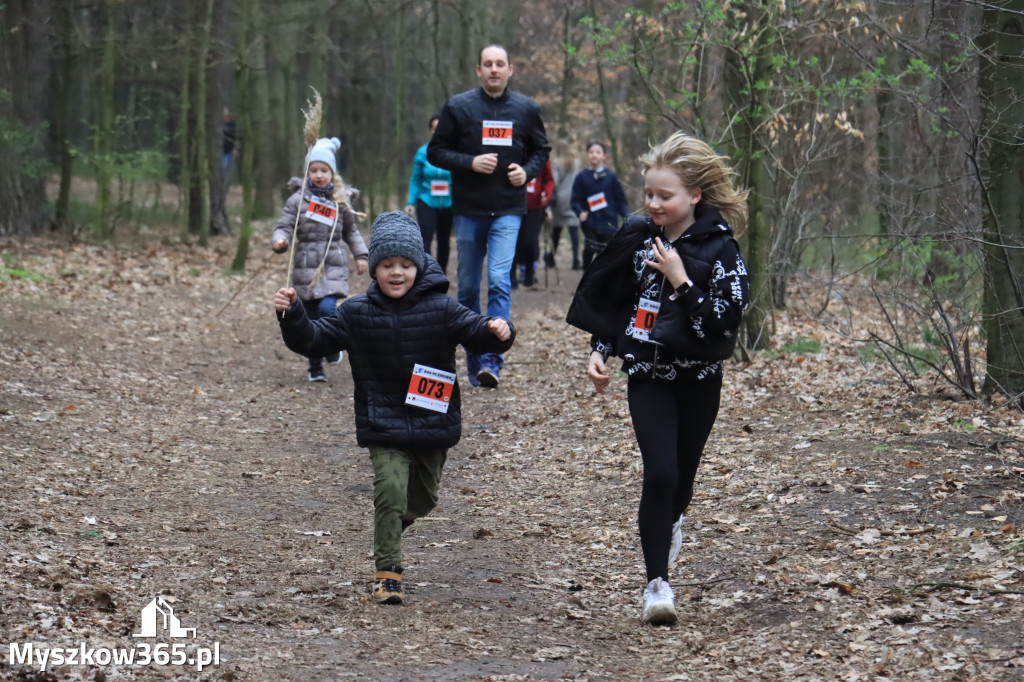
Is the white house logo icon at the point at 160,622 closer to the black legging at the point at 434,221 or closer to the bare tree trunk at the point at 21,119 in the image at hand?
the black legging at the point at 434,221

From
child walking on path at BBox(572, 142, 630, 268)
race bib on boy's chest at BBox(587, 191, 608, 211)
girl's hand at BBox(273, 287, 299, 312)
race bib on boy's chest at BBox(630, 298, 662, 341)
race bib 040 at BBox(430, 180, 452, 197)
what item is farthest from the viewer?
child walking on path at BBox(572, 142, 630, 268)

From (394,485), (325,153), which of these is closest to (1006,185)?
(394,485)

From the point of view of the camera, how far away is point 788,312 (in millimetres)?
14695

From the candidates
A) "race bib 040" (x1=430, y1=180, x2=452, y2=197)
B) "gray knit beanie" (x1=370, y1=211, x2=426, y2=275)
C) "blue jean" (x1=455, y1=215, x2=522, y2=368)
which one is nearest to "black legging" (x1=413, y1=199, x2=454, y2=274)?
"race bib 040" (x1=430, y1=180, x2=452, y2=197)

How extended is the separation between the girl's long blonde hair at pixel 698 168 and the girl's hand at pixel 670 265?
34 centimetres

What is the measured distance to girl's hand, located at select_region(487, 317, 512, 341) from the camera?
5.24 metres

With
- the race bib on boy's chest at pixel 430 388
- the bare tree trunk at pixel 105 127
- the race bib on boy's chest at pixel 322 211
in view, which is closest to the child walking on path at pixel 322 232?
the race bib on boy's chest at pixel 322 211

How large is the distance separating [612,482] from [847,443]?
1.62m

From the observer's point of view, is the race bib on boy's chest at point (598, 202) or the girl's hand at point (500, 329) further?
the race bib on boy's chest at point (598, 202)

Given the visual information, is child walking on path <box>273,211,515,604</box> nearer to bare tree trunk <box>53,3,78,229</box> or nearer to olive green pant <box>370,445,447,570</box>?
olive green pant <box>370,445,447,570</box>

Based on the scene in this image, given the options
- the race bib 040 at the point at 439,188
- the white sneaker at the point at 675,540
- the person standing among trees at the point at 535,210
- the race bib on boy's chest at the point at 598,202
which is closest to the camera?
the white sneaker at the point at 675,540

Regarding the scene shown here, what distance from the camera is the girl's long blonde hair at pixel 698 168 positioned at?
5.05m

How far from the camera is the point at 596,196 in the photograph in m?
17.4

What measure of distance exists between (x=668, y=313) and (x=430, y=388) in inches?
47.1
